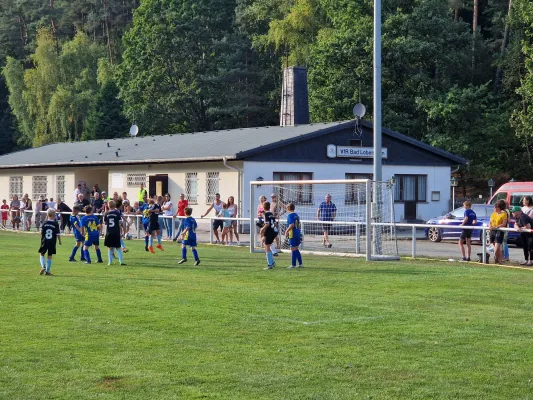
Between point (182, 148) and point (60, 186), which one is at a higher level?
point (182, 148)

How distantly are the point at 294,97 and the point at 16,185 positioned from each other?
1705 cm

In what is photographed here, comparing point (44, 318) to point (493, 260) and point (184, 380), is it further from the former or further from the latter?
point (493, 260)

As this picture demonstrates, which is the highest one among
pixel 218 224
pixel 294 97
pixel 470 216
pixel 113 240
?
pixel 294 97

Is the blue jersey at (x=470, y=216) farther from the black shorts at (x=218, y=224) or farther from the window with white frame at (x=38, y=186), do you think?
the window with white frame at (x=38, y=186)

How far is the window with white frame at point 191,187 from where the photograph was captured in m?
40.2

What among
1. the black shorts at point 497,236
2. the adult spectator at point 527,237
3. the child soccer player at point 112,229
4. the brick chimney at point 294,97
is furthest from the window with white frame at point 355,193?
the brick chimney at point 294,97

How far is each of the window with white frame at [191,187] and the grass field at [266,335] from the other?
19988mm

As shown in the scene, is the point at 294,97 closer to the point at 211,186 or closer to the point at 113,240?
the point at 211,186

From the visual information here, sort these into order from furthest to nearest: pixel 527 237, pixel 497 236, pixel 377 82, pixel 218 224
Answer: pixel 218 224
pixel 377 82
pixel 497 236
pixel 527 237

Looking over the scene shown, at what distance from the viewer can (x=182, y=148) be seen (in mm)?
43062

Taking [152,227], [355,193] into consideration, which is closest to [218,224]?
[152,227]

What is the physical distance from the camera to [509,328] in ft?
41.0

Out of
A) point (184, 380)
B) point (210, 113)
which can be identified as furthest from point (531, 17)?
point (184, 380)

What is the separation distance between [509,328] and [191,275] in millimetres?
8841
